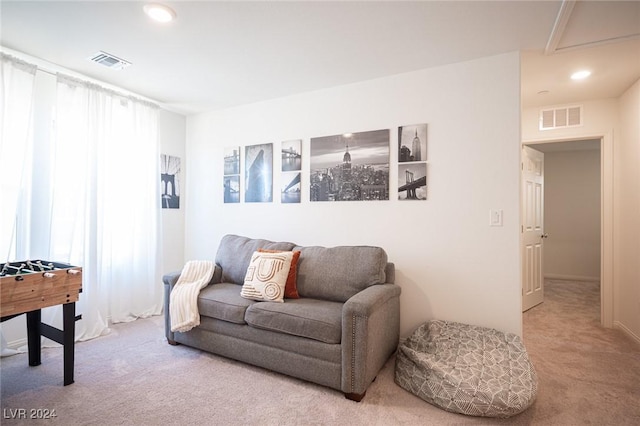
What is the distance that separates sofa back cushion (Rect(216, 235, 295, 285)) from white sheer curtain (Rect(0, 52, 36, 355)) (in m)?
1.72

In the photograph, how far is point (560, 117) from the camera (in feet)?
11.7

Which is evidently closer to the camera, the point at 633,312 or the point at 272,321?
the point at 272,321

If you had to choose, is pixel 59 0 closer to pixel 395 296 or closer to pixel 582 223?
pixel 395 296

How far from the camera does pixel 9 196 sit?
2.59 metres

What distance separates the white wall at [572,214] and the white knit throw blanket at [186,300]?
666 centimetres

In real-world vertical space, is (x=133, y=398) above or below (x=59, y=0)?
below

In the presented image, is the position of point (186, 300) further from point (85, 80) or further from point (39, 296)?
point (85, 80)

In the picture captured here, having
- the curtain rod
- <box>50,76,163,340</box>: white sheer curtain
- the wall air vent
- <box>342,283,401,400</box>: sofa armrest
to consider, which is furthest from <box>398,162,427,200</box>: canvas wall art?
the curtain rod

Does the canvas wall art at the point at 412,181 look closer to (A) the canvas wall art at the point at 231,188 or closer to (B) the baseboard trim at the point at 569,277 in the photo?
(A) the canvas wall art at the point at 231,188

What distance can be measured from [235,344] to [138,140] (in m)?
2.60

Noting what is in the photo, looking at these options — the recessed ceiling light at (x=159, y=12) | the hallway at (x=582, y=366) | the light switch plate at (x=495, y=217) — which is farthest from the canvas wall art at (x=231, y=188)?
the hallway at (x=582, y=366)

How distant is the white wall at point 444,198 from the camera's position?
2.53 m

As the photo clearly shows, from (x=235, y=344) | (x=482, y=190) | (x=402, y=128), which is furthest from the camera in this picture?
(x=402, y=128)

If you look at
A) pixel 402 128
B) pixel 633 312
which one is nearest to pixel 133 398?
pixel 402 128
